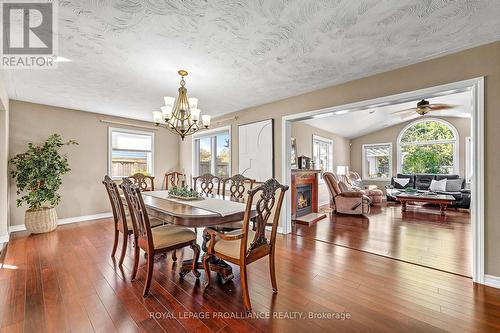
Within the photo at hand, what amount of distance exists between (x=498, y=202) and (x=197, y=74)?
11.9 feet

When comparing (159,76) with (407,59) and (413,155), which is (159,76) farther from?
(413,155)

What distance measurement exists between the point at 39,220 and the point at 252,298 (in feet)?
13.4

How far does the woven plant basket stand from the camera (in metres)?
3.57

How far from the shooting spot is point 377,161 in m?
8.56

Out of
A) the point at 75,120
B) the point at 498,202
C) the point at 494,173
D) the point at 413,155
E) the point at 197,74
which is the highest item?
the point at 197,74

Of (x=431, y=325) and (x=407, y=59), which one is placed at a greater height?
(x=407, y=59)

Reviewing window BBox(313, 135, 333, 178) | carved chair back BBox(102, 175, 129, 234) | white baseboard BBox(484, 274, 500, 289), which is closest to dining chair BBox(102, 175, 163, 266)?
carved chair back BBox(102, 175, 129, 234)

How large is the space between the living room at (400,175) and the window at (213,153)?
169 centimetres

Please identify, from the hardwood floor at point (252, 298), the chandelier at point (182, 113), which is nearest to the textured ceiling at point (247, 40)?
the chandelier at point (182, 113)

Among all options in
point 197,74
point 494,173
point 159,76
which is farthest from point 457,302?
point 159,76

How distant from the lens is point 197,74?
111 inches

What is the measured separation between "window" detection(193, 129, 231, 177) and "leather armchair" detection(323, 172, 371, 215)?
8.81ft

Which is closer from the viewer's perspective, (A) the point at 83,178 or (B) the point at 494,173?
(B) the point at 494,173

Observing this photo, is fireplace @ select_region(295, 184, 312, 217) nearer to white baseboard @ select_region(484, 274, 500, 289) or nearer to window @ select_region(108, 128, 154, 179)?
white baseboard @ select_region(484, 274, 500, 289)
